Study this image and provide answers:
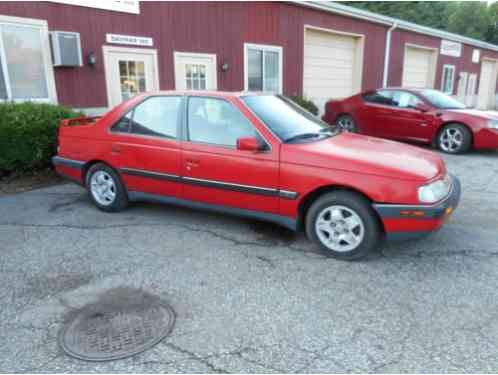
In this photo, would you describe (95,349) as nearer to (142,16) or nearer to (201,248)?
(201,248)

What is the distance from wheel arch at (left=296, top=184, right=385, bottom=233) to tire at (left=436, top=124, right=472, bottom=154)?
19.7 feet

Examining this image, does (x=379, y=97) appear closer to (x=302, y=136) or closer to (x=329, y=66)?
(x=329, y=66)

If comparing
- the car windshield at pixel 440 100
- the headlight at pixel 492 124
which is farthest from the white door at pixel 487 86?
the headlight at pixel 492 124

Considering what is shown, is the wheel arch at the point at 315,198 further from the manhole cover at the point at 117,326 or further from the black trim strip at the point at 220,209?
the manhole cover at the point at 117,326

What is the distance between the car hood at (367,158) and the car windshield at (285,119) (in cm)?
20

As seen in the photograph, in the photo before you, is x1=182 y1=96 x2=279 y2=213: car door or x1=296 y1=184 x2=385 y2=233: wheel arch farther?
x1=182 y1=96 x2=279 y2=213: car door

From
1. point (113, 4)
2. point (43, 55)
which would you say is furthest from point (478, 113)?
point (43, 55)

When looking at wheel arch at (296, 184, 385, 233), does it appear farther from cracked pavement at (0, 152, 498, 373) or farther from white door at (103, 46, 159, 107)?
white door at (103, 46, 159, 107)

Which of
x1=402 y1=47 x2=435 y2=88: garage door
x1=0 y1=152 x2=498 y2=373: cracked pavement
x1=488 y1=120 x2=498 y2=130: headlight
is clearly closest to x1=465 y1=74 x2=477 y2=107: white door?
x1=402 y1=47 x2=435 y2=88: garage door

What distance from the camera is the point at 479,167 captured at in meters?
7.38

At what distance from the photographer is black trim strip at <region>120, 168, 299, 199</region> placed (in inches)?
147

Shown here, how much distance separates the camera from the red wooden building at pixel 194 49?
7578 millimetres

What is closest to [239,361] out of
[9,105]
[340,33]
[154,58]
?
[9,105]

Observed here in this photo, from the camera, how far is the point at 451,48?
19.1 m
